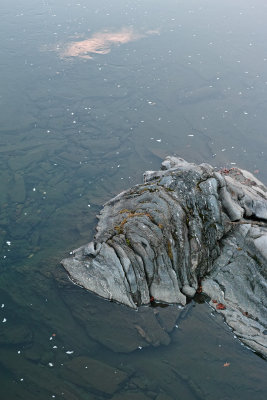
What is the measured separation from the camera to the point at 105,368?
399 inches

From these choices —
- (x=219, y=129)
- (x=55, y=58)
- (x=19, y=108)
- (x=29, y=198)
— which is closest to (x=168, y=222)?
(x=29, y=198)

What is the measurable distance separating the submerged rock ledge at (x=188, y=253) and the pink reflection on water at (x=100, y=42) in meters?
17.1

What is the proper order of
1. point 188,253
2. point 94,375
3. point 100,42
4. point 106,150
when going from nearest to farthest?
point 94,375 < point 188,253 < point 106,150 < point 100,42

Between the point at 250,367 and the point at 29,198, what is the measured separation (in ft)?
32.5

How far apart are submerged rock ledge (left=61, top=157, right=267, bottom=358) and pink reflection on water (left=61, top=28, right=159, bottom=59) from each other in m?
17.1

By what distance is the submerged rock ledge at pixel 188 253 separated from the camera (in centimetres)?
1144

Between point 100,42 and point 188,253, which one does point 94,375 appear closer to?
point 188,253

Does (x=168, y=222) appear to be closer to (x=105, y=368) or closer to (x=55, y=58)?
(x=105, y=368)

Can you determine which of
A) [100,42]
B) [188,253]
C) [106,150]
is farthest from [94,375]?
[100,42]

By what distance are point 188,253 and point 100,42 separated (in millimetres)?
21335

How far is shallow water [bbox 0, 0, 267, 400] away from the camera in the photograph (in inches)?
401

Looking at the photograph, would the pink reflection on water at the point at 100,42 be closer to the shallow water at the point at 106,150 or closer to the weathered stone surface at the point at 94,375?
the shallow water at the point at 106,150

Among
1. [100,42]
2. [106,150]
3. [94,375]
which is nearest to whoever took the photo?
[94,375]

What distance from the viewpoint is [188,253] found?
12.1 meters
